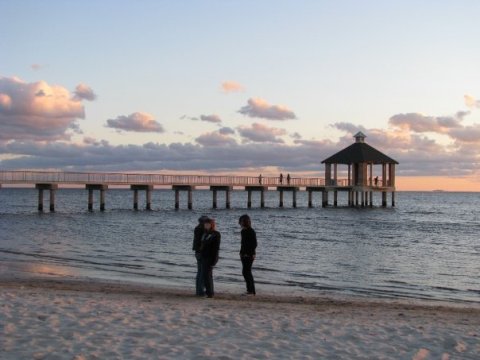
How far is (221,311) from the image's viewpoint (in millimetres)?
9352

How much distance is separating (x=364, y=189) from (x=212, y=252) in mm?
49320

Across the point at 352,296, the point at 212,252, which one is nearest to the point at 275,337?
the point at 212,252

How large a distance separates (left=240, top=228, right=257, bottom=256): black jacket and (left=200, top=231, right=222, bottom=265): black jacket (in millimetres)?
647

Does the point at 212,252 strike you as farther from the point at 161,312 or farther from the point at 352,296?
the point at 352,296

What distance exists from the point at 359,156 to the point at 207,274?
155ft

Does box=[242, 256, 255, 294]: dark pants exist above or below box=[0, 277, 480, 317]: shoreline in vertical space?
above

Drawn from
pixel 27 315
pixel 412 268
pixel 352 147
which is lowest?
pixel 412 268

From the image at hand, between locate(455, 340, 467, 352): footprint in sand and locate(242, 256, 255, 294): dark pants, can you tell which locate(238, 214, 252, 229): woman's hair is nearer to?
locate(242, 256, 255, 294): dark pants

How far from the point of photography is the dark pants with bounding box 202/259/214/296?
1076 centimetres

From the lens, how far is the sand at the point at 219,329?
6.66 m

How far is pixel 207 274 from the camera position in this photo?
11016mm

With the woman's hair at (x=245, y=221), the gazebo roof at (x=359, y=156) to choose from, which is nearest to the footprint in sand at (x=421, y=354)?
the woman's hair at (x=245, y=221)

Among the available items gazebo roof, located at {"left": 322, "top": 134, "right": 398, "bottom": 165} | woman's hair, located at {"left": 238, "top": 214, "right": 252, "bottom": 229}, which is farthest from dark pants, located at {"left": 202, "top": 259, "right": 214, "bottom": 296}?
gazebo roof, located at {"left": 322, "top": 134, "right": 398, "bottom": 165}

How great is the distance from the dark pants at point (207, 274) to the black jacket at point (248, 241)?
0.72m
